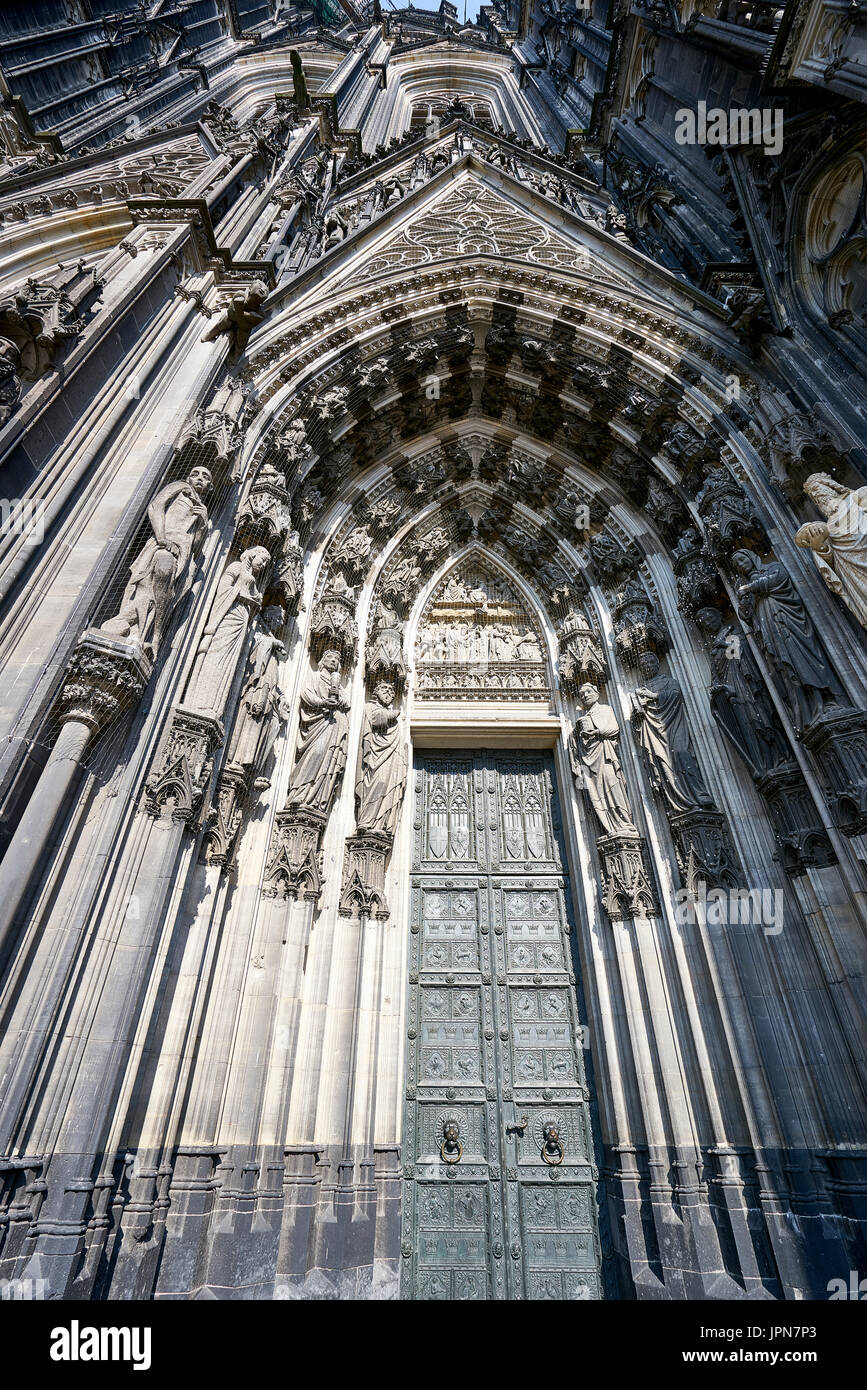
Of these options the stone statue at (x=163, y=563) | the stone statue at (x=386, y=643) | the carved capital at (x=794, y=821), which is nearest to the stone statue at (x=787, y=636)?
the carved capital at (x=794, y=821)

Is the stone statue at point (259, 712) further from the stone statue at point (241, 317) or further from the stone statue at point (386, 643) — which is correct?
the stone statue at point (241, 317)

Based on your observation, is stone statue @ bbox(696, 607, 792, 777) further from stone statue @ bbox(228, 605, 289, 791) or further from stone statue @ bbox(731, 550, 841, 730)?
stone statue @ bbox(228, 605, 289, 791)

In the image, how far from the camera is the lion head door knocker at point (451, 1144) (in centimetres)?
482

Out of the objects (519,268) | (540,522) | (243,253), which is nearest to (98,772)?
(540,522)

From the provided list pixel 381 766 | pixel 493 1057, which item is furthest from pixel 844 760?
pixel 381 766

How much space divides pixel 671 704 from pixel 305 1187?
191 inches

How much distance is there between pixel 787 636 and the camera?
191 inches

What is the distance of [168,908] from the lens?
12.2ft

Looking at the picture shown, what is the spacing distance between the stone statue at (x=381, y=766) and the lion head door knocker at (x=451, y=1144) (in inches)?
93.5

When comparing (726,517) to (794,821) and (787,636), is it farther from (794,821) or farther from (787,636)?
(794,821)

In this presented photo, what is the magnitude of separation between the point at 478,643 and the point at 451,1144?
5.11 meters

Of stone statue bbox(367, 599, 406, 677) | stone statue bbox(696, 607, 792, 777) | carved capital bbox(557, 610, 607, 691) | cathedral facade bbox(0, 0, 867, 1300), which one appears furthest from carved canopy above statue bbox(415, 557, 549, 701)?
stone statue bbox(696, 607, 792, 777)

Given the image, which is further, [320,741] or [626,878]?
[320,741]
